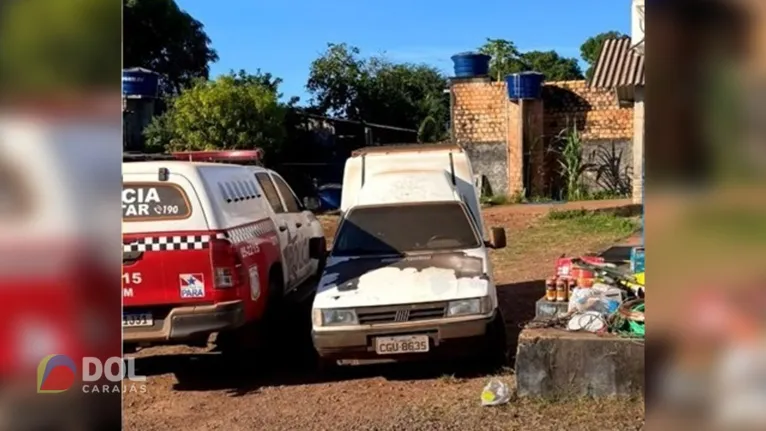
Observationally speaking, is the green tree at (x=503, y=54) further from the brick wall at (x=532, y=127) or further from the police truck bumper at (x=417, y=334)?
the police truck bumper at (x=417, y=334)

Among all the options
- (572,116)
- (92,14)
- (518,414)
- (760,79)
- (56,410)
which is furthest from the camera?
(572,116)

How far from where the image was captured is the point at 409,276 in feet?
21.3

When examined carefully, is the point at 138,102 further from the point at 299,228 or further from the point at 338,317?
the point at 338,317

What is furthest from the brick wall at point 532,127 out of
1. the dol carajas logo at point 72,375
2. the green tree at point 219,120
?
the dol carajas logo at point 72,375

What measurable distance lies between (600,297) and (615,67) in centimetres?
1156

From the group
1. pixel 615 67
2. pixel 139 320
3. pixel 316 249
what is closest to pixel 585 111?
pixel 615 67

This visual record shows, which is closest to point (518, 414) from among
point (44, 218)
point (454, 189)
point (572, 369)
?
point (572, 369)

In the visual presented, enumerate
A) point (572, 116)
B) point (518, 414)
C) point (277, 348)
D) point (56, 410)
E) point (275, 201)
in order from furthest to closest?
point (572, 116) → point (275, 201) → point (277, 348) → point (518, 414) → point (56, 410)

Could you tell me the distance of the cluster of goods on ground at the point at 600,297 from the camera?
546 cm

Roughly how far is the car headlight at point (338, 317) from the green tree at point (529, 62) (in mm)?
31535

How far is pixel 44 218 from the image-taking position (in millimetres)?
2271

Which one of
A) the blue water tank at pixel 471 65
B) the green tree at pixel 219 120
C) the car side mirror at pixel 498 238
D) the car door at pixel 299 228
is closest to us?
the car side mirror at pixel 498 238

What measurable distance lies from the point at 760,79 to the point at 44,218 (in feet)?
6.23

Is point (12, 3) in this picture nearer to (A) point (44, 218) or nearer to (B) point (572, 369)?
(A) point (44, 218)
